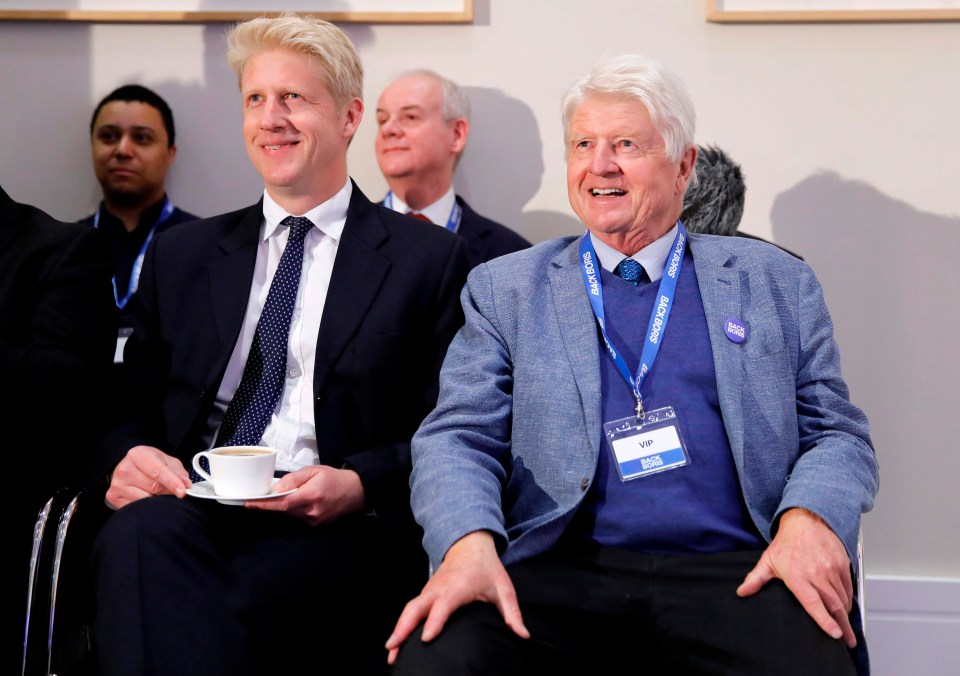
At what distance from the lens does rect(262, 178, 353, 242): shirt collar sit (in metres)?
2.40

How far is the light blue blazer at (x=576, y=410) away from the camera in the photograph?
1.89m

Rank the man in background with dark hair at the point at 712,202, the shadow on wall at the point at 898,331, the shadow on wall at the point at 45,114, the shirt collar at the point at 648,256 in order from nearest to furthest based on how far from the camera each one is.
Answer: the shirt collar at the point at 648,256 → the man in background with dark hair at the point at 712,202 → the shadow on wall at the point at 898,331 → the shadow on wall at the point at 45,114

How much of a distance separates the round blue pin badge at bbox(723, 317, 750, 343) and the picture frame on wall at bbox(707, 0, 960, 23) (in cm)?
170

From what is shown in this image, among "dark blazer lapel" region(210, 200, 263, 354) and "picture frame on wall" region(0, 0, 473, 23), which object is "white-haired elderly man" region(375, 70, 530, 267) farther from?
"dark blazer lapel" region(210, 200, 263, 354)

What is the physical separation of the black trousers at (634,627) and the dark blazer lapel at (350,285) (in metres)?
0.66

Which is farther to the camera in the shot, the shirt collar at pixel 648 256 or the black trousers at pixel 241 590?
the shirt collar at pixel 648 256

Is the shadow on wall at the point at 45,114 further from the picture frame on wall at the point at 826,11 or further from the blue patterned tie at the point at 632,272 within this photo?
the blue patterned tie at the point at 632,272

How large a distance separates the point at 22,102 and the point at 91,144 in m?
0.28

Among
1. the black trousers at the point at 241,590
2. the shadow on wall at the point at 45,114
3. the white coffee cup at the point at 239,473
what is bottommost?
the black trousers at the point at 241,590

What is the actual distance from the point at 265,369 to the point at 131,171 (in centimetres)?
163

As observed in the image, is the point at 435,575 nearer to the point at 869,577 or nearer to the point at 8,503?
the point at 8,503

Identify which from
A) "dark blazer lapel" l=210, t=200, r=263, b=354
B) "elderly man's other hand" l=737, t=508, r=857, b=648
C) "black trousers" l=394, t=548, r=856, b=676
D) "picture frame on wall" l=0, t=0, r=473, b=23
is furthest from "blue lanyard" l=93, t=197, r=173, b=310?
"elderly man's other hand" l=737, t=508, r=857, b=648

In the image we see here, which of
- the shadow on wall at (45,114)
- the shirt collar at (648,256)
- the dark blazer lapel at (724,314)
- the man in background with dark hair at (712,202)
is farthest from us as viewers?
the shadow on wall at (45,114)

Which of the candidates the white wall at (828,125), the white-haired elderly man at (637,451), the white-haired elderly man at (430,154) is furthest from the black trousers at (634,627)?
the white wall at (828,125)
